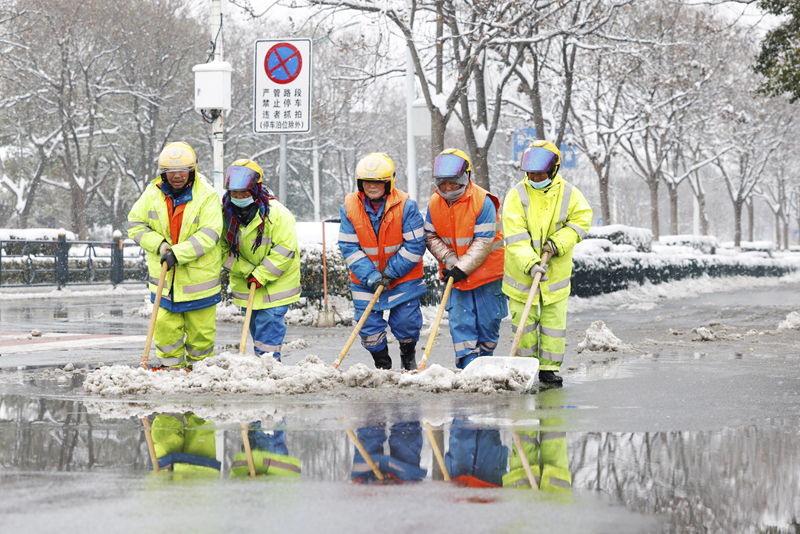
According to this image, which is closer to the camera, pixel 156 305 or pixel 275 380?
pixel 275 380

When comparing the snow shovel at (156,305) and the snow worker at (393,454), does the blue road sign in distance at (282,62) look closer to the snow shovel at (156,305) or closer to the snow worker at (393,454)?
the snow shovel at (156,305)

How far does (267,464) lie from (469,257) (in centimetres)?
305

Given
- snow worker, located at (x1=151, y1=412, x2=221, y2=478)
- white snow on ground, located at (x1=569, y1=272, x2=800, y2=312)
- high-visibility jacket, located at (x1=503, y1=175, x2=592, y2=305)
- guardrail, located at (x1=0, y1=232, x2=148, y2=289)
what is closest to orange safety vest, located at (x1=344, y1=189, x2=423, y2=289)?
high-visibility jacket, located at (x1=503, y1=175, x2=592, y2=305)

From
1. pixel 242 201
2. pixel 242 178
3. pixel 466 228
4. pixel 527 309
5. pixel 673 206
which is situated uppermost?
pixel 673 206

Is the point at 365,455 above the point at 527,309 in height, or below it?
below


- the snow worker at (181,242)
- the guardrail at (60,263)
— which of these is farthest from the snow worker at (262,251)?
the guardrail at (60,263)

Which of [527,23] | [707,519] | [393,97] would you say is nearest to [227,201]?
[707,519]

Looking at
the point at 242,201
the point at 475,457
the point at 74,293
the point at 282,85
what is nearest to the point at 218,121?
the point at 282,85

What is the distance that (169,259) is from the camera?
6.46 metres

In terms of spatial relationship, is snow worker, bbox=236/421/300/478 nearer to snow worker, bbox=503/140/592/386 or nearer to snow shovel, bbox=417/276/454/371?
snow shovel, bbox=417/276/454/371

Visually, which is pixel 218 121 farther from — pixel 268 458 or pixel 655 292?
pixel 655 292

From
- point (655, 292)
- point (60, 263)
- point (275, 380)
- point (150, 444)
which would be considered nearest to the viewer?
point (150, 444)

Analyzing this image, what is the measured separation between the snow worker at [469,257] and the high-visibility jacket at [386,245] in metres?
0.22

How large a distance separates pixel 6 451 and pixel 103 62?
91.9ft
